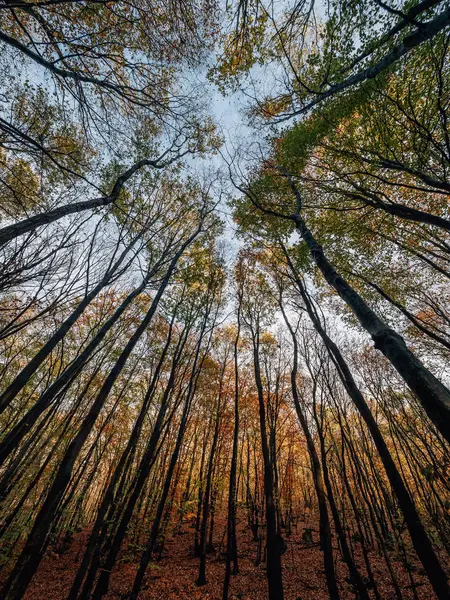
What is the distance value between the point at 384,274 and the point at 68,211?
28.6 ft

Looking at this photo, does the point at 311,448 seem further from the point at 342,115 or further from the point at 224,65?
the point at 224,65

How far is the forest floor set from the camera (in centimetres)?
750

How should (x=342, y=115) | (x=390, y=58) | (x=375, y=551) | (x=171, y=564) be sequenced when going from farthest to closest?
→ (x=375, y=551)
(x=171, y=564)
(x=342, y=115)
(x=390, y=58)

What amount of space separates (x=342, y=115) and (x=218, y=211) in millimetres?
4879

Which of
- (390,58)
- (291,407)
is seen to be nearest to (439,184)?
(390,58)

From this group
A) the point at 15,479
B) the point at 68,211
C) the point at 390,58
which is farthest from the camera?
the point at 15,479

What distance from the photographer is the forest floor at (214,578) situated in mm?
7500

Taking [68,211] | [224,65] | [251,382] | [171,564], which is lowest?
[171,564]

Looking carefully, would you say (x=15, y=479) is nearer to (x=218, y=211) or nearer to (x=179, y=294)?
(x=179, y=294)

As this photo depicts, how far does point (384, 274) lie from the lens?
7.56 meters

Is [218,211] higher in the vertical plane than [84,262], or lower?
higher

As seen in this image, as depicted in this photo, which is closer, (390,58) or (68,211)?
(390,58)

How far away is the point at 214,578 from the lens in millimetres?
8656

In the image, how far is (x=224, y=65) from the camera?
455 cm
